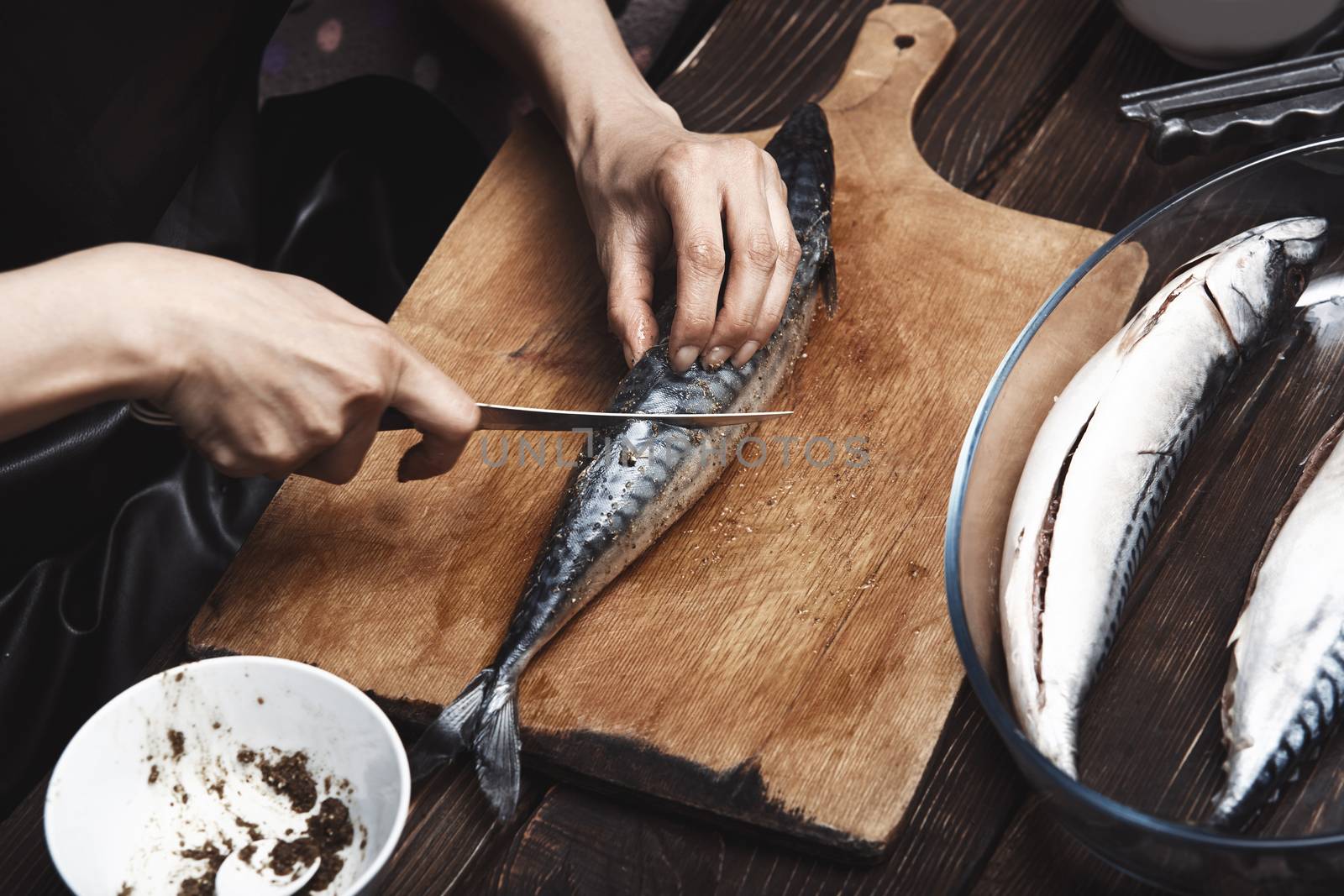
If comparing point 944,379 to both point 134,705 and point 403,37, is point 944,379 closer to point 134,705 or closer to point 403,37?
point 134,705

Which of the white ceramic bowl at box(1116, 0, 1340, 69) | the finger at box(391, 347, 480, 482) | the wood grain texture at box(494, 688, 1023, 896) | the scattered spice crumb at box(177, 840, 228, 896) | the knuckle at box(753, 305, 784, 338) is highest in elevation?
the white ceramic bowl at box(1116, 0, 1340, 69)

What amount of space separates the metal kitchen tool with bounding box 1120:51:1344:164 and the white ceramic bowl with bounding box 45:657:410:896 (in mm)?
1562

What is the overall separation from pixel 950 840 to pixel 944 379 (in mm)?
728

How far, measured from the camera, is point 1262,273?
155cm

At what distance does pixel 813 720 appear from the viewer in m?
1.40

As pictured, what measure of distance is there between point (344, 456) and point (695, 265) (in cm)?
58

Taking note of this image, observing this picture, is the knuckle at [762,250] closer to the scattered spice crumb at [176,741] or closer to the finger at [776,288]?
the finger at [776,288]

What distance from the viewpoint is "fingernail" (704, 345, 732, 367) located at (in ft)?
5.53

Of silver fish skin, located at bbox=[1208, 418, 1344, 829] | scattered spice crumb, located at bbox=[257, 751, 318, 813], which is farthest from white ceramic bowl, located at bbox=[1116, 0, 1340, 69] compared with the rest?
scattered spice crumb, located at bbox=[257, 751, 318, 813]

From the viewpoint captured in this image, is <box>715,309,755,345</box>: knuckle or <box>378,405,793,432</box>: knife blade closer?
<box>378,405,793,432</box>: knife blade

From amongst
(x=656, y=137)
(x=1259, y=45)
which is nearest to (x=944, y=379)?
(x=656, y=137)

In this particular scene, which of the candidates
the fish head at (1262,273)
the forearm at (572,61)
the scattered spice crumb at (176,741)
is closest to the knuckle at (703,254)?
the forearm at (572,61)

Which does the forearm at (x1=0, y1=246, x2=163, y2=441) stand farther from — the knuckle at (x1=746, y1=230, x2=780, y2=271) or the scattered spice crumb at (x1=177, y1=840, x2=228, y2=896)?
the knuckle at (x1=746, y1=230, x2=780, y2=271)

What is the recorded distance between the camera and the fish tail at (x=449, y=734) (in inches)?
55.1
